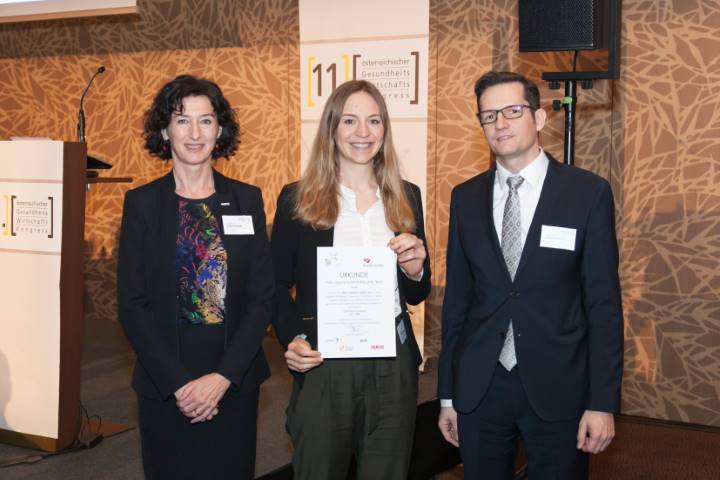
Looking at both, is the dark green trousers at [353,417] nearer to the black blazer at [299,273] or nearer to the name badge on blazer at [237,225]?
the black blazer at [299,273]

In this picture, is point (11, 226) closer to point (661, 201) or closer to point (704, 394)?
point (661, 201)

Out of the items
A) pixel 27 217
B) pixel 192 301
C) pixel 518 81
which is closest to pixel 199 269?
pixel 192 301

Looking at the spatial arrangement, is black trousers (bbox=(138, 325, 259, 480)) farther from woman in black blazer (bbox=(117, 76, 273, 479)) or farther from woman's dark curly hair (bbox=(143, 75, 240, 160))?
woman's dark curly hair (bbox=(143, 75, 240, 160))

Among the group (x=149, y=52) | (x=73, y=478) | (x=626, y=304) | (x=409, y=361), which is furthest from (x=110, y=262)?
(x=409, y=361)

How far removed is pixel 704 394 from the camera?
4.88 metres

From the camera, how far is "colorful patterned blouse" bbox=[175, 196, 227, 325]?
2.29 m

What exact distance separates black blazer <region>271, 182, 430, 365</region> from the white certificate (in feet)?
0.23

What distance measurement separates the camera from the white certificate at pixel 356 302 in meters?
2.33

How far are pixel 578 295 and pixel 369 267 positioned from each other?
601 mm

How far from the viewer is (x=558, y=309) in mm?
2268

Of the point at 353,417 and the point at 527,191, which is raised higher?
the point at 527,191

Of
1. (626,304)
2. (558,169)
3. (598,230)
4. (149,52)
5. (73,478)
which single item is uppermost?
(149,52)

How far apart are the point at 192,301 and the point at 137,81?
5327mm

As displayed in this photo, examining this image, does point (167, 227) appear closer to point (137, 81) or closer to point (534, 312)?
point (534, 312)
